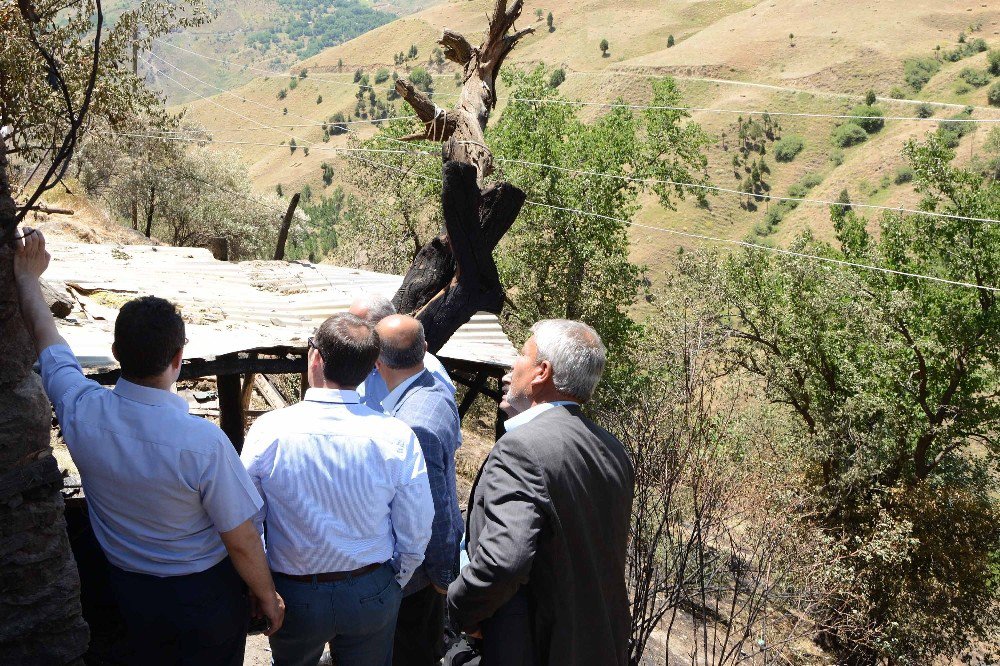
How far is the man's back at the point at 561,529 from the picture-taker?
2.41 m

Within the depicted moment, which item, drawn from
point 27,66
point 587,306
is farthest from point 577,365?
point 587,306

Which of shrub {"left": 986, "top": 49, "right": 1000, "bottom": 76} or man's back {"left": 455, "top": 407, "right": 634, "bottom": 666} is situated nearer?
man's back {"left": 455, "top": 407, "right": 634, "bottom": 666}

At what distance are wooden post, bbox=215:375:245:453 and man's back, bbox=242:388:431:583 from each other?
3.97 m

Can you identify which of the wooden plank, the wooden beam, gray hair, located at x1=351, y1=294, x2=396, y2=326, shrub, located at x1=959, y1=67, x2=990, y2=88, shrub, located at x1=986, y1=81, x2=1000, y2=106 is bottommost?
the wooden plank

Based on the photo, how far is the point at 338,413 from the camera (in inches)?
102

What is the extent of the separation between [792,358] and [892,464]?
2.65m

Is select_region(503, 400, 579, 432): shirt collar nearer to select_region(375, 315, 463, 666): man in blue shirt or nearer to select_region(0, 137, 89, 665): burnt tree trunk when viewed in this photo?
select_region(375, 315, 463, 666): man in blue shirt

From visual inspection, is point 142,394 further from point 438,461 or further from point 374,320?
point 374,320

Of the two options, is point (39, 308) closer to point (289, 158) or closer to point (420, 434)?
point (420, 434)

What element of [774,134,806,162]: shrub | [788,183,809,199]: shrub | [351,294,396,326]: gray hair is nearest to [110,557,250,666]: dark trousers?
[351,294,396,326]: gray hair

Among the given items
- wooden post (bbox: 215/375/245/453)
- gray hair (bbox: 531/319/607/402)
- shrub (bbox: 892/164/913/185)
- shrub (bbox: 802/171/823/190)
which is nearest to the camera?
gray hair (bbox: 531/319/607/402)

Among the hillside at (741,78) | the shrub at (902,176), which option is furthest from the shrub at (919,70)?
the shrub at (902,176)

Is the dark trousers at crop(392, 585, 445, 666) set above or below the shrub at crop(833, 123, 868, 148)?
above

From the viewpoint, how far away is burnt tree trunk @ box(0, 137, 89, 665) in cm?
240
